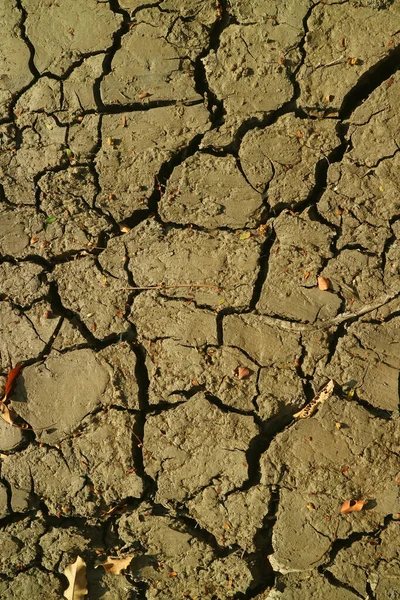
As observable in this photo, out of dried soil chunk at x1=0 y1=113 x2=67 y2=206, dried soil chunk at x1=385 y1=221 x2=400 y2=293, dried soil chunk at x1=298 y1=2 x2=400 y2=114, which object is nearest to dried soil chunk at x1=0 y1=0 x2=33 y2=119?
dried soil chunk at x1=0 y1=113 x2=67 y2=206

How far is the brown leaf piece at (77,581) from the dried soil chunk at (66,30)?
8.24 feet

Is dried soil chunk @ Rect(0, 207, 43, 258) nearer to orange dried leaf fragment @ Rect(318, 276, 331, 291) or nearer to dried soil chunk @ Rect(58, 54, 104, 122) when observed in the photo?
dried soil chunk @ Rect(58, 54, 104, 122)

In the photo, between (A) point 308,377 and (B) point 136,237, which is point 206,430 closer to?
(A) point 308,377

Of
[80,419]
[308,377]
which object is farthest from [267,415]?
[80,419]

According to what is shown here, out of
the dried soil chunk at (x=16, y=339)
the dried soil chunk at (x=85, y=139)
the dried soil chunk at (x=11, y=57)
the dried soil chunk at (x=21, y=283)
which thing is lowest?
the dried soil chunk at (x=16, y=339)

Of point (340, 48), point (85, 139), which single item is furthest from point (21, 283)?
point (340, 48)

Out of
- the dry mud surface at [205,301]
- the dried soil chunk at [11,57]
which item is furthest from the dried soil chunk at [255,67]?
the dried soil chunk at [11,57]

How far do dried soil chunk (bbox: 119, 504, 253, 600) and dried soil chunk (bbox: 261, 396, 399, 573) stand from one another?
0.79ft

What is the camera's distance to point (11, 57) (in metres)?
3.62

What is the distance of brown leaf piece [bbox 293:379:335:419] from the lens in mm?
3117

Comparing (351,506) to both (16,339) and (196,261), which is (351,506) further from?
(16,339)

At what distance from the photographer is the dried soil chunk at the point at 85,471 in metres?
3.27

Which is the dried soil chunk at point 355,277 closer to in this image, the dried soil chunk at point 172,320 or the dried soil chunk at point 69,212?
the dried soil chunk at point 172,320

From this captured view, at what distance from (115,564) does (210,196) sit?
1.86 meters
